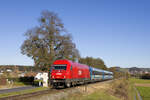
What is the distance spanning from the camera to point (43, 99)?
51.4ft

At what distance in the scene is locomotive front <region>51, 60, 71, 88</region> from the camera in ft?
81.9

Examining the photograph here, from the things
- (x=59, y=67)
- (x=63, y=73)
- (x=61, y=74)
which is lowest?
(x=61, y=74)

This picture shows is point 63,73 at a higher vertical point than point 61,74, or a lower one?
higher

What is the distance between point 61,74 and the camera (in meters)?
25.0

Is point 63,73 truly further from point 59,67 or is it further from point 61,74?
point 59,67

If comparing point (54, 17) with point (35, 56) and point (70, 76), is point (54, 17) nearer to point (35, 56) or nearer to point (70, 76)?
point (35, 56)

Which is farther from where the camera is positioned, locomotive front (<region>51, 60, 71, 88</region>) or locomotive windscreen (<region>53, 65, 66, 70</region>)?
locomotive windscreen (<region>53, 65, 66, 70</region>)

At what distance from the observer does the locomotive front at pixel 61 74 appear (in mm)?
24952

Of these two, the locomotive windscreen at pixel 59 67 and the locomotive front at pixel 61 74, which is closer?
the locomotive front at pixel 61 74

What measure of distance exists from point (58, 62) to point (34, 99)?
1234 cm

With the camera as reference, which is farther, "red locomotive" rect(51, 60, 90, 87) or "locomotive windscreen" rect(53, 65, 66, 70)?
"locomotive windscreen" rect(53, 65, 66, 70)

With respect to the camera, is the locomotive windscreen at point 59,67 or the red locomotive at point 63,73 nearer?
the red locomotive at point 63,73

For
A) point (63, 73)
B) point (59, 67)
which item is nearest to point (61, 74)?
point (63, 73)

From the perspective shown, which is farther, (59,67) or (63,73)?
(59,67)
